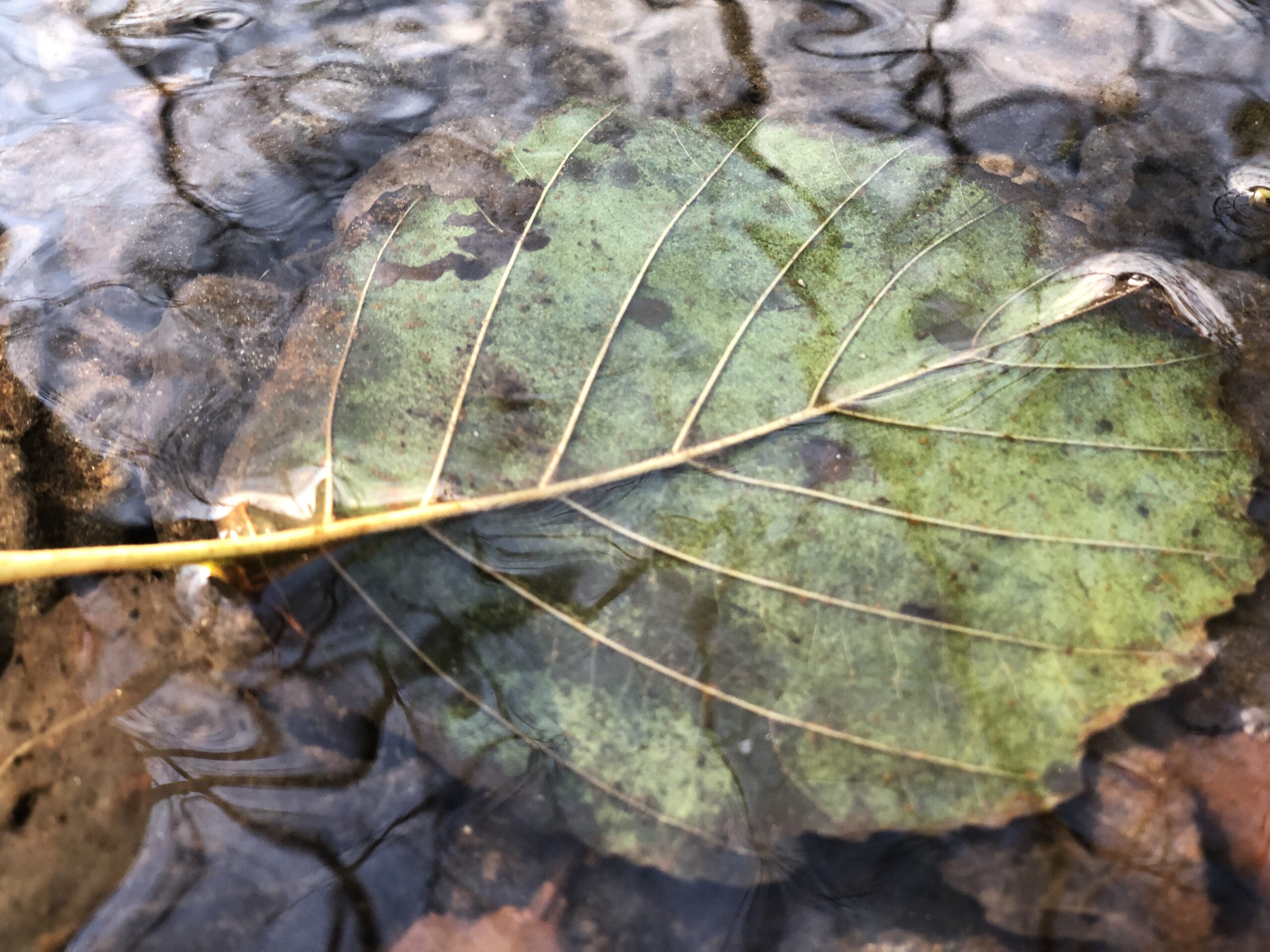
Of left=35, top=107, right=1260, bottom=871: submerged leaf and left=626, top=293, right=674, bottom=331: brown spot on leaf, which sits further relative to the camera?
left=626, top=293, right=674, bottom=331: brown spot on leaf

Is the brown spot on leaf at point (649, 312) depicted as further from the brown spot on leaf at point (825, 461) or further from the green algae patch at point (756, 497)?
the brown spot on leaf at point (825, 461)

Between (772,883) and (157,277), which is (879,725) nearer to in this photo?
(772,883)

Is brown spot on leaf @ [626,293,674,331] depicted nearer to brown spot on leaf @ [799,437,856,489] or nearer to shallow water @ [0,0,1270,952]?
brown spot on leaf @ [799,437,856,489]

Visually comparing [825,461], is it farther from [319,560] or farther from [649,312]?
[319,560]

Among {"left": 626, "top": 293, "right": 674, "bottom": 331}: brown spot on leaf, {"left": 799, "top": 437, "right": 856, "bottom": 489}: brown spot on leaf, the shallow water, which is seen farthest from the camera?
{"left": 626, "top": 293, "right": 674, "bottom": 331}: brown spot on leaf

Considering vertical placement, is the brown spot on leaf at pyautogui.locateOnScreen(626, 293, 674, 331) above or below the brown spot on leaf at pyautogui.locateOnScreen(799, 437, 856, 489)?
above

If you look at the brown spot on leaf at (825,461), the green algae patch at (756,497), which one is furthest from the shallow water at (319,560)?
the brown spot on leaf at (825,461)

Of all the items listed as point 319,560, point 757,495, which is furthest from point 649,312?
point 319,560

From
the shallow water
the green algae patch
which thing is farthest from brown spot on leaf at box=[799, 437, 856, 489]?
the shallow water
